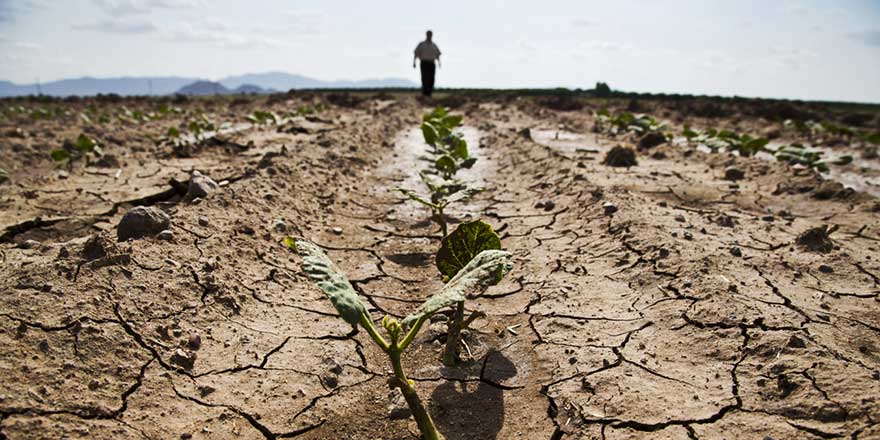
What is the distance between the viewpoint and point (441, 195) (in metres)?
4.96

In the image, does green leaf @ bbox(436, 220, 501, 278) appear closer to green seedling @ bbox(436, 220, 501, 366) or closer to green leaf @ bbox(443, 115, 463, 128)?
green seedling @ bbox(436, 220, 501, 366)

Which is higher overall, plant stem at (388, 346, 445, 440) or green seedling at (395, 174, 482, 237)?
green seedling at (395, 174, 482, 237)

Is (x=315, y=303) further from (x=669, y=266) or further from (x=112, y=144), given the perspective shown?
(x=112, y=144)

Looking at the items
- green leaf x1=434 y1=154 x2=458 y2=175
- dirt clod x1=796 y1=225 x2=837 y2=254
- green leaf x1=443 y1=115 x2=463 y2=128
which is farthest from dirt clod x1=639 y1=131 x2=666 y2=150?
dirt clod x1=796 y1=225 x2=837 y2=254

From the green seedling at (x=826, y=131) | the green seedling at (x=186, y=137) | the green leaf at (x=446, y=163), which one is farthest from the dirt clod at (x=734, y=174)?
the green seedling at (x=186, y=137)

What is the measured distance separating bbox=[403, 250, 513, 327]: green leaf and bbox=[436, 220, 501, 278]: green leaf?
372mm

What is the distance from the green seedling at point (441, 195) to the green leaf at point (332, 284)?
162cm

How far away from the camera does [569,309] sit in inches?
120

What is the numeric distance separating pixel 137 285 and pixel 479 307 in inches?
66.7

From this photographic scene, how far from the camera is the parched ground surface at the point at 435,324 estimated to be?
6.71 feet

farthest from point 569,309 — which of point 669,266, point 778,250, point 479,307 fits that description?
point 778,250

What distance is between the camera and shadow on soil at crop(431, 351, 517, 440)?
83.6 inches

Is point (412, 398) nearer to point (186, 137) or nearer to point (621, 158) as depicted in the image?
point (621, 158)

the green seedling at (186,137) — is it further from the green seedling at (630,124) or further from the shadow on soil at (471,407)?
the green seedling at (630,124)
